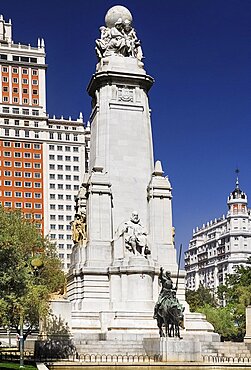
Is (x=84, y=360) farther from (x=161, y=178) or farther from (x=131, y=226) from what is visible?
(x=161, y=178)

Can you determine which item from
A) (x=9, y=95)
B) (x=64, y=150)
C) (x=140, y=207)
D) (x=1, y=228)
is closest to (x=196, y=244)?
(x=64, y=150)

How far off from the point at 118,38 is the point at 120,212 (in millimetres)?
12619

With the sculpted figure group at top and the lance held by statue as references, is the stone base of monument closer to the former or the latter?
the lance held by statue

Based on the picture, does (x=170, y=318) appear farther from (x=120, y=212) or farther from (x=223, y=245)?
(x=223, y=245)

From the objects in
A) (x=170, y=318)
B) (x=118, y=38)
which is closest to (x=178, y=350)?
(x=170, y=318)

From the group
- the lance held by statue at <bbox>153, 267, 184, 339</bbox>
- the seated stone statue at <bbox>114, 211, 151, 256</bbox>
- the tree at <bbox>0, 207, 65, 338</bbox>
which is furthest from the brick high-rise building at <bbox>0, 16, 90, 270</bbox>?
the lance held by statue at <bbox>153, 267, 184, 339</bbox>

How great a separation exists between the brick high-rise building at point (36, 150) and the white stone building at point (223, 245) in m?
43.9

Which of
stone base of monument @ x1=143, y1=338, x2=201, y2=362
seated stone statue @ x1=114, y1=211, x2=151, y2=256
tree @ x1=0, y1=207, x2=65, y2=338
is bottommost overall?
stone base of monument @ x1=143, y1=338, x2=201, y2=362

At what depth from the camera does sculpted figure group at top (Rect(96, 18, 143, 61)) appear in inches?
1810

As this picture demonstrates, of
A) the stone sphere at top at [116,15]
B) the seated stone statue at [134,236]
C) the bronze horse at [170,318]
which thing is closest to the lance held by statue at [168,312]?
the bronze horse at [170,318]

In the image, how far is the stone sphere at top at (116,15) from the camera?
153ft

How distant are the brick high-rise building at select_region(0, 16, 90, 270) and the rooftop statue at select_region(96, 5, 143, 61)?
76.1m

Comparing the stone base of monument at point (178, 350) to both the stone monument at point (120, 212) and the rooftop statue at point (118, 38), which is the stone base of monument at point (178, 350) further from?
the rooftop statue at point (118, 38)

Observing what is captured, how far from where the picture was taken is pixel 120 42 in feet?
151
